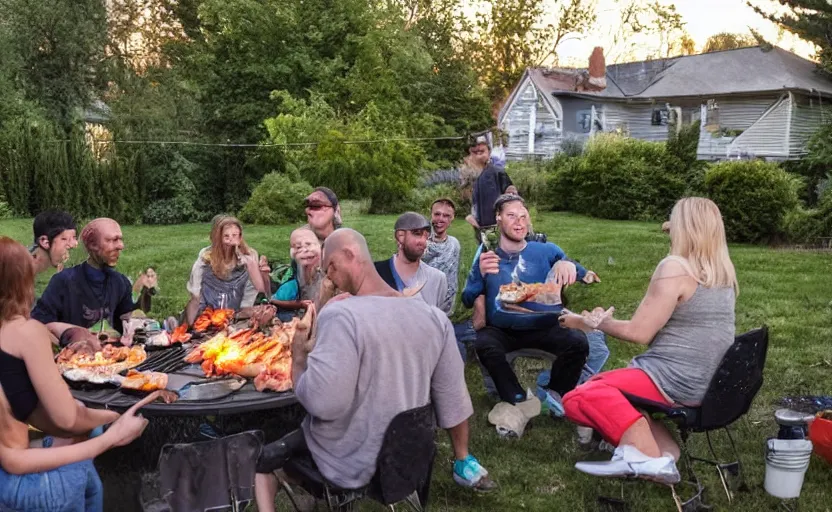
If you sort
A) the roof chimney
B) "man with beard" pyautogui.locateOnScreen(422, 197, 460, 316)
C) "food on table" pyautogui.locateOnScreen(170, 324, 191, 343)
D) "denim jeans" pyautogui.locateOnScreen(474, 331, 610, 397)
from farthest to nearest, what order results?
1. the roof chimney
2. "man with beard" pyautogui.locateOnScreen(422, 197, 460, 316)
3. "denim jeans" pyautogui.locateOnScreen(474, 331, 610, 397)
4. "food on table" pyautogui.locateOnScreen(170, 324, 191, 343)

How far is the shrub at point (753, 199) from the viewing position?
515 inches

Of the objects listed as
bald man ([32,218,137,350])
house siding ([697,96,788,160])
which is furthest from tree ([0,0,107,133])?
house siding ([697,96,788,160])

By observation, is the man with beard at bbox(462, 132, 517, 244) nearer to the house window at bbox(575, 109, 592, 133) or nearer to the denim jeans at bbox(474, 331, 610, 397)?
the denim jeans at bbox(474, 331, 610, 397)

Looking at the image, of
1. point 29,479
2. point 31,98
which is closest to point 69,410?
point 29,479

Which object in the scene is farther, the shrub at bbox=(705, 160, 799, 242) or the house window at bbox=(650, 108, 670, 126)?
the house window at bbox=(650, 108, 670, 126)

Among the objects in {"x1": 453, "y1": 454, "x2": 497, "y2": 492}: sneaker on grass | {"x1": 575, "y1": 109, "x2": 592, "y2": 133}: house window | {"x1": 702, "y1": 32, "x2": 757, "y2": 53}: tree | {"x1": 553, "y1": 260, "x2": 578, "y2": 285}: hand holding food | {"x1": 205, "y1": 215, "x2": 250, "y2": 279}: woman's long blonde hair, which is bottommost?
{"x1": 453, "y1": 454, "x2": 497, "y2": 492}: sneaker on grass

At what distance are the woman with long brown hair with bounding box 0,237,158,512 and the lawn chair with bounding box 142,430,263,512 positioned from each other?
1.70 feet

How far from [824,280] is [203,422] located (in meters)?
8.80

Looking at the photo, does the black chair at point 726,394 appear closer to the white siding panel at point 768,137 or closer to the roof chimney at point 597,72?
the white siding panel at point 768,137

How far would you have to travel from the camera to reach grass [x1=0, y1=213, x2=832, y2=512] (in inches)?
157

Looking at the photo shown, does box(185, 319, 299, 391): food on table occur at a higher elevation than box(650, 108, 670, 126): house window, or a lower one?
lower

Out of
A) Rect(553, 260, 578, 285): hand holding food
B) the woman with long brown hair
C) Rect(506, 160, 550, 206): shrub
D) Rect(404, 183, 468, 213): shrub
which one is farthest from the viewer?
Rect(506, 160, 550, 206): shrub

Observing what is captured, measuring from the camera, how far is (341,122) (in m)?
22.6

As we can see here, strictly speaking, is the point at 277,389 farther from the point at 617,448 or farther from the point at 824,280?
the point at 824,280
